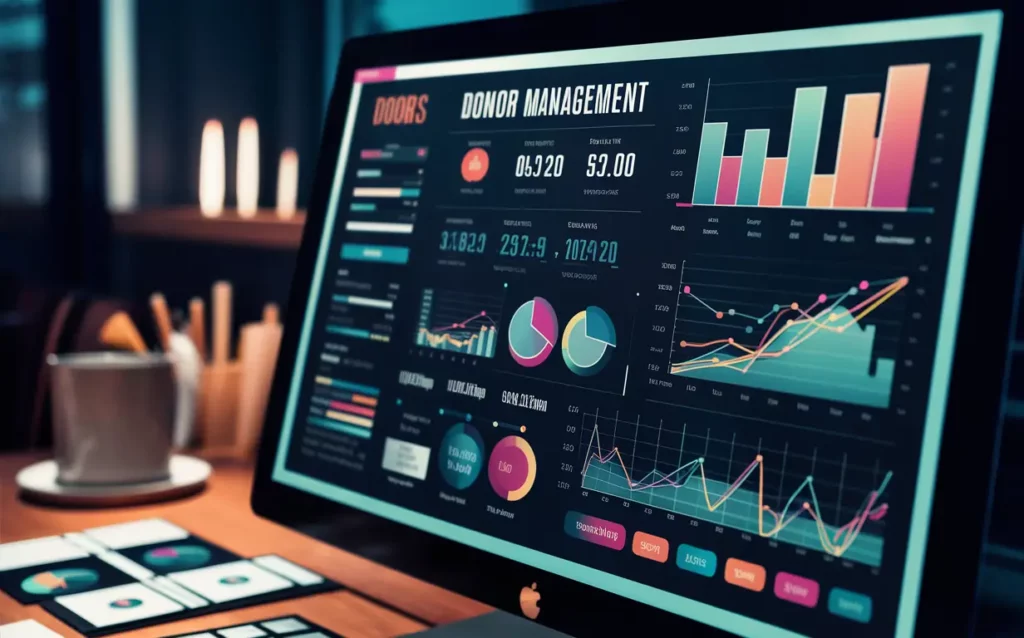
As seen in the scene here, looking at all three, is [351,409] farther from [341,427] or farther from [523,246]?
[523,246]

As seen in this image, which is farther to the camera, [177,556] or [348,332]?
[177,556]

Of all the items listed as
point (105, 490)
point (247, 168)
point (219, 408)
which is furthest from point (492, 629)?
point (247, 168)

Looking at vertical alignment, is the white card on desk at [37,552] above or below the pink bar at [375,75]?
below

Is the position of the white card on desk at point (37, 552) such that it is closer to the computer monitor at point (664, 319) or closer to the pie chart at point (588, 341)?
the computer monitor at point (664, 319)

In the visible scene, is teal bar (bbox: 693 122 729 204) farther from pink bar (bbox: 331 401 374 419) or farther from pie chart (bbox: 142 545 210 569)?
pie chart (bbox: 142 545 210 569)

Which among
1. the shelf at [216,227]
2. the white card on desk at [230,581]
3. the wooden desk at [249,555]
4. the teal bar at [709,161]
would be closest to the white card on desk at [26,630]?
the wooden desk at [249,555]

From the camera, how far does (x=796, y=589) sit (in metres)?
0.52

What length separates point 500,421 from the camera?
0.69 meters

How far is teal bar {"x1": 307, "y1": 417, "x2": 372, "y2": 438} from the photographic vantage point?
773 millimetres

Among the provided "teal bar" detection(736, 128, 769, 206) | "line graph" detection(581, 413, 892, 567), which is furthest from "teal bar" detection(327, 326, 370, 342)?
"teal bar" detection(736, 128, 769, 206)

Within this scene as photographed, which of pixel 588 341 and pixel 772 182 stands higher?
pixel 772 182

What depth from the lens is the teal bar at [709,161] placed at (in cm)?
59

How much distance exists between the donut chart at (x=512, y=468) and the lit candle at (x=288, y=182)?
121 centimetres

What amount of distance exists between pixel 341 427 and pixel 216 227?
113cm
